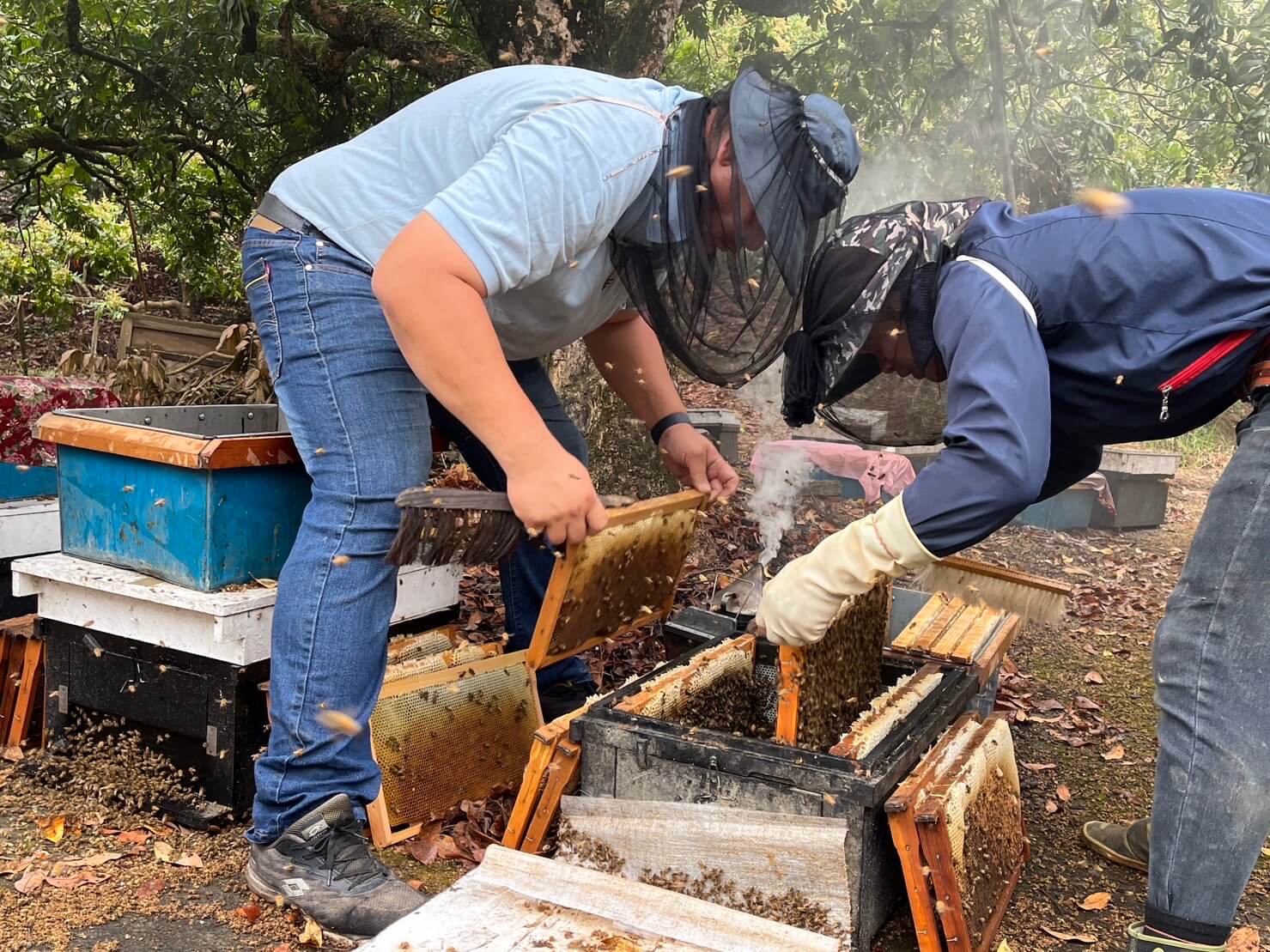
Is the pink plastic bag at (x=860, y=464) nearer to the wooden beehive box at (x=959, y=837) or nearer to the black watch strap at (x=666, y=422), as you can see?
the black watch strap at (x=666, y=422)

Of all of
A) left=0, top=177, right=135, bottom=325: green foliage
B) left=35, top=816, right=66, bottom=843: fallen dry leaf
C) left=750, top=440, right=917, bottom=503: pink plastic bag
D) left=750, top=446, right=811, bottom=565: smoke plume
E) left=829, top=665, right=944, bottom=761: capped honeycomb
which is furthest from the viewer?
left=0, top=177, right=135, bottom=325: green foliage

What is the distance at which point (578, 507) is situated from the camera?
1.98 m

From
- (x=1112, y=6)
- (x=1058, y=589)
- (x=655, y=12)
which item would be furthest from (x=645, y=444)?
(x=1112, y=6)

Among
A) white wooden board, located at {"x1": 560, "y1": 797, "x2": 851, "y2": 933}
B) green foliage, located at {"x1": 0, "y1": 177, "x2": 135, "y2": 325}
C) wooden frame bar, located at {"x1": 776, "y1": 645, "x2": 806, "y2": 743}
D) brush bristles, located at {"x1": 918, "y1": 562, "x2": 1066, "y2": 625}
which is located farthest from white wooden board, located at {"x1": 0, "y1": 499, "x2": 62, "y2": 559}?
green foliage, located at {"x1": 0, "y1": 177, "x2": 135, "y2": 325}

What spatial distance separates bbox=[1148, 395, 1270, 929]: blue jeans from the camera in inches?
70.0

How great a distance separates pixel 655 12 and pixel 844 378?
359cm

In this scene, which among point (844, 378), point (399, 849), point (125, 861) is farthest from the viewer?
point (399, 849)

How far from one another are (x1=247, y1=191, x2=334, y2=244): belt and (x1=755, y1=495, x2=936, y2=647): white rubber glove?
3.90ft

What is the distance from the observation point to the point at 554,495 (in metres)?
1.94

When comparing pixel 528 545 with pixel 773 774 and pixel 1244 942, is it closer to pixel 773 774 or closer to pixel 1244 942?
pixel 773 774

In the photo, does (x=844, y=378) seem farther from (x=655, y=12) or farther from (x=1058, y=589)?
(x=655, y=12)

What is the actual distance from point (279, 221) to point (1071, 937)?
2330 millimetres

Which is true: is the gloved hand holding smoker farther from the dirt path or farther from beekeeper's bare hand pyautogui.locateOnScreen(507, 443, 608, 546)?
the dirt path

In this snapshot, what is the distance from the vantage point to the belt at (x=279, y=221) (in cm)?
212
